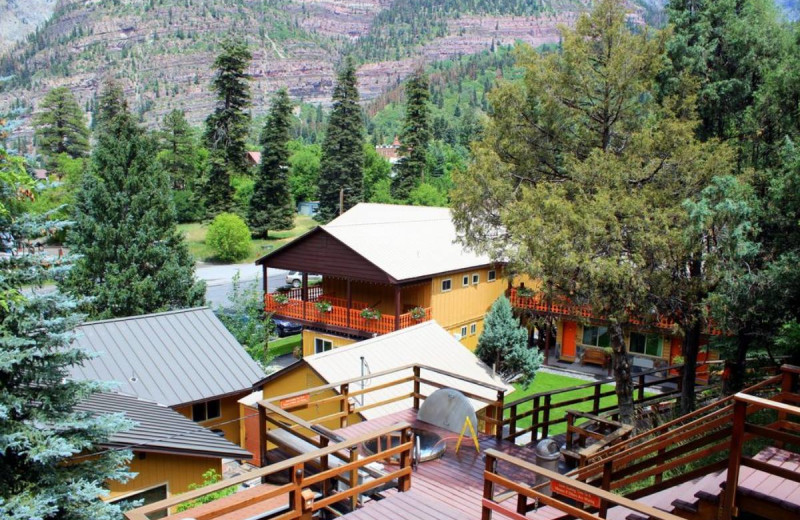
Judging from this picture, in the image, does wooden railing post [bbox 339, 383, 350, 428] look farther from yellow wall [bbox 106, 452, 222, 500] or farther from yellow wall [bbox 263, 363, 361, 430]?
yellow wall [bbox 263, 363, 361, 430]

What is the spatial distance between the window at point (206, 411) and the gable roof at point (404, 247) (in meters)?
9.32

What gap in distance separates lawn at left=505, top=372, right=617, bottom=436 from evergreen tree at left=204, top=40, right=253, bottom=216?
3459 centimetres

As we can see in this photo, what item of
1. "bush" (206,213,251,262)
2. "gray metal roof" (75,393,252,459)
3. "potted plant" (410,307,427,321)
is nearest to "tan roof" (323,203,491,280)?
"potted plant" (410,307,427,321)

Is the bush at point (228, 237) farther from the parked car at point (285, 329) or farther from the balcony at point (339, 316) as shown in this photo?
the balcony at point (339, 316)

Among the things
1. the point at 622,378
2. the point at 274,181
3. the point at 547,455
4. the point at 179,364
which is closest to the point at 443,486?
the point at 547,455

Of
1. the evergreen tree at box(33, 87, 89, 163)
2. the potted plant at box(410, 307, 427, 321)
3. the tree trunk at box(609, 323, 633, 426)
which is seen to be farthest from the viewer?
the evergreen tree at box(33, 87, 89, 163)

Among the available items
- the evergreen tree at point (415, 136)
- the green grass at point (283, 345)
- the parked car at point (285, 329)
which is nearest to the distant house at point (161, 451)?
the green grass at point (283, 345)

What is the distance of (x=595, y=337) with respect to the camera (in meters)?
27.3

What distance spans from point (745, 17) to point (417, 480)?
13.4m

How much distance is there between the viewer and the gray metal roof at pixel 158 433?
34.5ft

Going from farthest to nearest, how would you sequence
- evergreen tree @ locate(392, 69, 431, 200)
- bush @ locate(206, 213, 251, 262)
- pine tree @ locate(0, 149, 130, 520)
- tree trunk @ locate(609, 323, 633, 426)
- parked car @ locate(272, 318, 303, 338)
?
1. evergreen tree @ locate(392, 69, 431, 200)
2. bush @ locate(206, 213, 251, 262)
3. parked car @ locate(272, 318, 303, 338)
4. tree trunk @ locate(609, 323, 633, 426)
5. pine tree @ locate(0, 149, 130, 520)

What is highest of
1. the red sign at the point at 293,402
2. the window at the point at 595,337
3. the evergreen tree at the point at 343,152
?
the evergreen tree at the point at 343,152

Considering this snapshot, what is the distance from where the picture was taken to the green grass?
28.8 meters

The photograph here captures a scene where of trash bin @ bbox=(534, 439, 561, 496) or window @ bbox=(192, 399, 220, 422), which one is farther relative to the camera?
window @ bbox=(192, 399, 220, 422)
